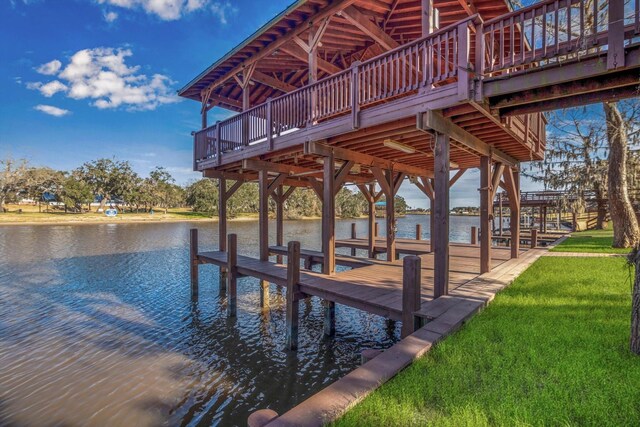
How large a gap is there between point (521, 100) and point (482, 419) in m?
4.62

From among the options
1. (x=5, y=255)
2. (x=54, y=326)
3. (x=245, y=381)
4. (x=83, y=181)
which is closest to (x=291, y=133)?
(x=245, y=381)

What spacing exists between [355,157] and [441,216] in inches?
138

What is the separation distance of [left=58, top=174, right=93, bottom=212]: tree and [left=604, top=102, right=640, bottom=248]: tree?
67.0 m

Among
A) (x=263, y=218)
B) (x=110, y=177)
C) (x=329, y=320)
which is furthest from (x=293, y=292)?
(x=110, y=177)

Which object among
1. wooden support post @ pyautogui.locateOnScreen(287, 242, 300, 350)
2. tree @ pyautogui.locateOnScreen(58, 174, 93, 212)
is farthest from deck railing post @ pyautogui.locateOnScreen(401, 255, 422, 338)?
tree @ pyautogui.locateOnScreen(58, 174, 93, 212)

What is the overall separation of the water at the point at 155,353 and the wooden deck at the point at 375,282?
132cm

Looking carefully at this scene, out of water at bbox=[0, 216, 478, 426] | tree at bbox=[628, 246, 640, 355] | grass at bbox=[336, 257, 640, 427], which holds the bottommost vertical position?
water at bbox=[0, 216, 478, 426]

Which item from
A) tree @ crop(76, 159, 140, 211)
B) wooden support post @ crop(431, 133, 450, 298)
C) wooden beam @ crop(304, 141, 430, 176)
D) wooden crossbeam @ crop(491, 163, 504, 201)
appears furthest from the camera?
tree @ crop(76, 159, 140, 211)

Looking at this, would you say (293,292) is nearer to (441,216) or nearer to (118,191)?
(441,216)

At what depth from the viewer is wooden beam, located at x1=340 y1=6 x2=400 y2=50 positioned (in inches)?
275

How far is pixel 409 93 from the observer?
26.7 ft

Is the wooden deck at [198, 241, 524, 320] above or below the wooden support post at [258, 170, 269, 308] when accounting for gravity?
below

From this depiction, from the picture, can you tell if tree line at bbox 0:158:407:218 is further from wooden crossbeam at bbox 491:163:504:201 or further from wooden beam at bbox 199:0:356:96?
wooden crossbeam at bbox 491:163:504:201

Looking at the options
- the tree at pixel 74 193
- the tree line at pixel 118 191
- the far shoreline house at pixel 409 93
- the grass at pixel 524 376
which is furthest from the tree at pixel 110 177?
the grass at pixel 524 376
